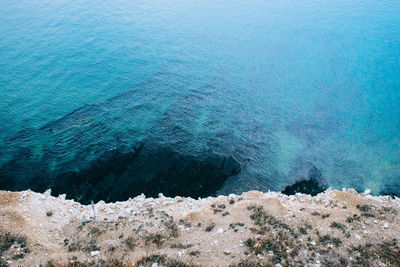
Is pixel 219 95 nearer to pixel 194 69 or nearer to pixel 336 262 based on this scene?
pixel 194 69

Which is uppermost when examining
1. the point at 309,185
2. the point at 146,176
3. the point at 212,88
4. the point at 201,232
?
the point at 212,88

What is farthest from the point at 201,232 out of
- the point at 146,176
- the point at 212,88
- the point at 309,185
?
the point at 212,88

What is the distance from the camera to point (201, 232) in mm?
19516

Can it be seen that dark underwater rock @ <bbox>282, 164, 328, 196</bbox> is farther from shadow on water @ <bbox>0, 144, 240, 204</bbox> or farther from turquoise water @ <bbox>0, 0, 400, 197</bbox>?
shadow on water @ <bbox>0, 144, 240, 204</bbox>

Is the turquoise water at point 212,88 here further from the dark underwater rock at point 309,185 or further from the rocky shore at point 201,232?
the rocky shore at point 201,232

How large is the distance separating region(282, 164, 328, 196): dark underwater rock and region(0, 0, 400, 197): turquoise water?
86 centimetres

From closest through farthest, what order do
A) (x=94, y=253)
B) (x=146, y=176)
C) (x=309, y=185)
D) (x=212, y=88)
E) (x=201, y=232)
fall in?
(x=94, y=253) < (x=201, y=232) < (x=146, y=176) < (x=309, y=185) < (x=212, y=88)

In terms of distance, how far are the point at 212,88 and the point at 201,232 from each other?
25.8m

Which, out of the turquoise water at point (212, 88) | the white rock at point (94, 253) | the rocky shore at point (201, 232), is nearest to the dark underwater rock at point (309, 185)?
the turquoise water at point (212, 88)

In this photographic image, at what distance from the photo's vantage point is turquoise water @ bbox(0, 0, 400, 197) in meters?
30.4

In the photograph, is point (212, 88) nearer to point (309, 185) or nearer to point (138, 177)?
point (138, 177)

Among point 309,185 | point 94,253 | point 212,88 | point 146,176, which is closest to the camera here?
point 94,253

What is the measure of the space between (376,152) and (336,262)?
20.8m

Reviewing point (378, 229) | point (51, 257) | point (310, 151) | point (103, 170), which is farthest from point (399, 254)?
point (103, 170)
